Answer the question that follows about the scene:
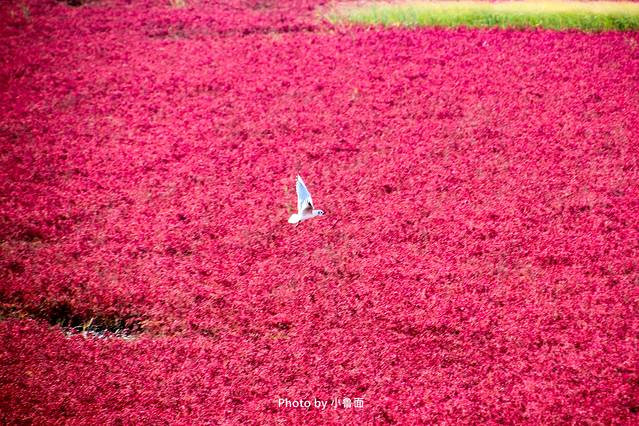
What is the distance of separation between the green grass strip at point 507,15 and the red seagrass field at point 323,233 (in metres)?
0.89

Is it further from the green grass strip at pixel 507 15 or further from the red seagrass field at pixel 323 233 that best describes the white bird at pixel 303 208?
the green grass strip at pixel 507 15

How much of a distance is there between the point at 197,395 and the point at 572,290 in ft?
13.5

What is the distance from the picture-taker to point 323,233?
7.02 meters

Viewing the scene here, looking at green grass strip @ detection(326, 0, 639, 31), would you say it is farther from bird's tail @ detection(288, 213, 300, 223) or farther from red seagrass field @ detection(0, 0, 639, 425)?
bird's tail @ detection(288, 213, 300, 223)

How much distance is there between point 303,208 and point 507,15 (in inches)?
360

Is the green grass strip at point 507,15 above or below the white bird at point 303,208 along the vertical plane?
above

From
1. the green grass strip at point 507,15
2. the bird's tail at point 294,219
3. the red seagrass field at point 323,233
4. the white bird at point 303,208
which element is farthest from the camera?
the green grass strip at point 507,15

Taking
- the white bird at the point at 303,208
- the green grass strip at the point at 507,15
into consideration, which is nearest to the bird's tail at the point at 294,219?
the white bird at the point at 303,208

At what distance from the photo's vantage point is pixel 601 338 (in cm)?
550

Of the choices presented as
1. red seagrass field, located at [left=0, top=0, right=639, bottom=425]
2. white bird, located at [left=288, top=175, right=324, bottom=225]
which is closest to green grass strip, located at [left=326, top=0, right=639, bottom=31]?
red seagrass field, located at [left=0, top=0, right=639, bottom=425]

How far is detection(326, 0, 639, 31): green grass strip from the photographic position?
12.7 meters

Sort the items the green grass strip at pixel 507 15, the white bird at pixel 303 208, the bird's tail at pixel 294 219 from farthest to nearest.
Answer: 1. the green grass strip at pixel 507 15
2. the bird's tail at pixel 294 219
3. the white bird at pixel 303 208

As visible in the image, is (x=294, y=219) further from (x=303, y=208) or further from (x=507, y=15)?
(x=507, y=15)

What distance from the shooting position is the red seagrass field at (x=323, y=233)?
5.12 meters
